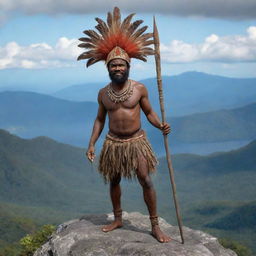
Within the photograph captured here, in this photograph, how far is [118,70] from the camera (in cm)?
932

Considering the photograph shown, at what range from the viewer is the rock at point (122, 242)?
9289mm

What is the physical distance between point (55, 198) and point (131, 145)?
145 metres

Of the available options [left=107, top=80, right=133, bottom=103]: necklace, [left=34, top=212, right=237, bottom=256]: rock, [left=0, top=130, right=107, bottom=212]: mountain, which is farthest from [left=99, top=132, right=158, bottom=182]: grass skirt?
[left=0, top=130, right=107, bottom=212]: mountain

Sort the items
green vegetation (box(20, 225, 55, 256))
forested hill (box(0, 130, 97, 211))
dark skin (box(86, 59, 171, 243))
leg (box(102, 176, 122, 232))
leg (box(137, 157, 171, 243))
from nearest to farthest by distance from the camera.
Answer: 1. dark skin (box(86, 59, 171, 243))
2. leg (box(137, 157, 171, 243))
3. leg (box(102, 176, 122, 232))
4. green vegetation (box(20, 225, 55, 256))
5. forested hill (box(0, 130, 97, 211))

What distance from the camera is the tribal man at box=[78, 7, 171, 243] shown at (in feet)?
31.1

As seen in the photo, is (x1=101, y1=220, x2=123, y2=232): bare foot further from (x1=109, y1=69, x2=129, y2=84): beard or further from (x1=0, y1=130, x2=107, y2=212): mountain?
(x1=0, y1=130, x2=107, y2=212): mountain

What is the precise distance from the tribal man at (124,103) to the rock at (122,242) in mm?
484

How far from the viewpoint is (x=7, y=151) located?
169875 mm

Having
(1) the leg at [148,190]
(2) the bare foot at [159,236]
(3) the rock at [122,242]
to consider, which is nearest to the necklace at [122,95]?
(1) the leg at [148,190]

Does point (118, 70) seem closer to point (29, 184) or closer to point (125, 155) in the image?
point (125, 155)

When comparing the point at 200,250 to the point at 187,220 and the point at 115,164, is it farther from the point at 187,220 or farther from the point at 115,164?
the point at 187,220

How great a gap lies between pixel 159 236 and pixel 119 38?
164 inches

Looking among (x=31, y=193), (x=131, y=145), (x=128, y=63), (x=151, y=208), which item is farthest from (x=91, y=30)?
(x=31, y=193)

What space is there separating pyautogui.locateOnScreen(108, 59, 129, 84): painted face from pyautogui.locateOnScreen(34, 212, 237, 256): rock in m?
3.34
